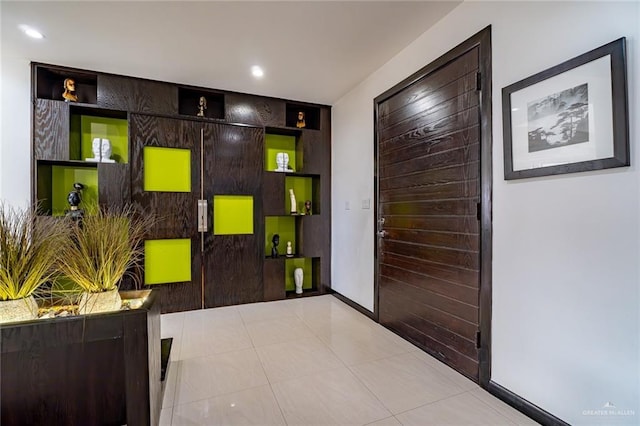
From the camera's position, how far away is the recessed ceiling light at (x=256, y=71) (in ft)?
9.75

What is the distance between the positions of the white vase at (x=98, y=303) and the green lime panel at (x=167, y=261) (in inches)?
78.5

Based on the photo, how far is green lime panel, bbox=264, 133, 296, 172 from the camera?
4031 mm

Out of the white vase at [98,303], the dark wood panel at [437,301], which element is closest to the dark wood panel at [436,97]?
the dark wood panel at [437,301]

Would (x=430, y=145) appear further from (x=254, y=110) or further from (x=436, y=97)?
(x=254, y=110)

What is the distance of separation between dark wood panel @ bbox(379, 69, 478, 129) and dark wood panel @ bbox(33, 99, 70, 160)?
127 inches

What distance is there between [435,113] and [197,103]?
112 inches

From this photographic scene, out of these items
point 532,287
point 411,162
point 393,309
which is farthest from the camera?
point 393,309

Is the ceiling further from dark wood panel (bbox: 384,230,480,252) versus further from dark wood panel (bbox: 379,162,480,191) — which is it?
dark wood panel (bbox: 384,230,480,252)

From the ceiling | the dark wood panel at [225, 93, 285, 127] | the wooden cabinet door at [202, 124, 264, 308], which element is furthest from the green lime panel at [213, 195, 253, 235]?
the ceiling

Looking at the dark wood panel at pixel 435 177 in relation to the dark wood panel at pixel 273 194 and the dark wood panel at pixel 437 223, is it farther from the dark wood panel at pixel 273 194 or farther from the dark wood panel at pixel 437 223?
the dark wood panel at pixel 273 194

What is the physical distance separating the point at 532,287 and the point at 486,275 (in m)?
0.28

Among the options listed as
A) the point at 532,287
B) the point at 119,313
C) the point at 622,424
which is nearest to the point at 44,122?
the point at 119,313

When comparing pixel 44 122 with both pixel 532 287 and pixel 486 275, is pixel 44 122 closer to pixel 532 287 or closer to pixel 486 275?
pixel 486 275

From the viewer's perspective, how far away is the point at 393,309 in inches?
111
